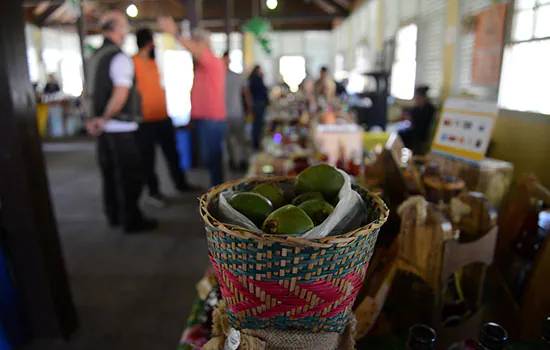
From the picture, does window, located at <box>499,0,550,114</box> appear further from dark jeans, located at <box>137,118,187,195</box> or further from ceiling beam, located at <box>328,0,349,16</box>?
ceiling beam, located at <box>328,0,349,16</box>

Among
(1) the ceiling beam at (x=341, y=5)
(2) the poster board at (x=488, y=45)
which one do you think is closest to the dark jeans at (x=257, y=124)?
(2) the poster board at (x=488, y=45)

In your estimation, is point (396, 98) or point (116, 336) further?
point (396, 98)

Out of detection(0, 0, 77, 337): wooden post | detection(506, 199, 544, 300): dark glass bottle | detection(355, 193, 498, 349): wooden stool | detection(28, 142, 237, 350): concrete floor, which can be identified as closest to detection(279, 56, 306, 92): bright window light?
detection(28, 142, 237, 350): concrete floor

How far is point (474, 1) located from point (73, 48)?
1526 centimetres

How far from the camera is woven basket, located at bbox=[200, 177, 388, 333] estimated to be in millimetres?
585

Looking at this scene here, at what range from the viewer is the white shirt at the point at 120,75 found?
271cm

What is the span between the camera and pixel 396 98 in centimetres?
752

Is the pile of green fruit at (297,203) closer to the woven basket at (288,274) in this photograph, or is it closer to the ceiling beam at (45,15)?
the woven basket at (288,274)

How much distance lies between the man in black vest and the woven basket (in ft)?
7.86

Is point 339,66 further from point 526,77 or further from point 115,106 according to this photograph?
point 115,106

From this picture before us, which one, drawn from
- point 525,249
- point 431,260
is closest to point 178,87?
point 525,249

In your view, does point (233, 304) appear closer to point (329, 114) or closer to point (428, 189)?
point (428, 189)

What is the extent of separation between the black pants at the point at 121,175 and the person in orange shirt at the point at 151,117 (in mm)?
633

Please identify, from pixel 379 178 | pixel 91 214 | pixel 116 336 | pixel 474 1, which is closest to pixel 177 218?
pixel 91 214
